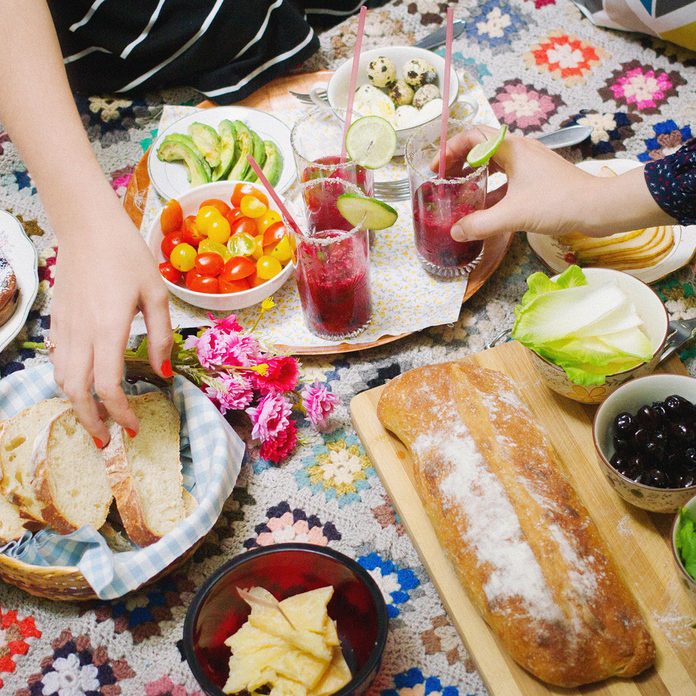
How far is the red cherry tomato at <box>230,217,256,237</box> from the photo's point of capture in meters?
1.62

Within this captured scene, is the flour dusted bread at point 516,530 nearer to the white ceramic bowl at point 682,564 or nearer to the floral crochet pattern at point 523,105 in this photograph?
the white ceramic bowl at point 682,564

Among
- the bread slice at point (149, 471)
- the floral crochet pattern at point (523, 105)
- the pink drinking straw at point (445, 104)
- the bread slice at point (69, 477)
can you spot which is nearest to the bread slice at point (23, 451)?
the bread slice at point (69, 477)

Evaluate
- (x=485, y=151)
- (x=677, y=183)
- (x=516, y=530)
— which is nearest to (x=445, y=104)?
(x=485, y=151)

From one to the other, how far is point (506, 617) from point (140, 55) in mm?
1514

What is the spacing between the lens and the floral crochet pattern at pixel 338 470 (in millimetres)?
1388

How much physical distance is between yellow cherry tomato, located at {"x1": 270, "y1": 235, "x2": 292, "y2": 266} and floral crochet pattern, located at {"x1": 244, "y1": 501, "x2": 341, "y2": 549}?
51 cm

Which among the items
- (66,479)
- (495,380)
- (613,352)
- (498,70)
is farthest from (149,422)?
(498,70)

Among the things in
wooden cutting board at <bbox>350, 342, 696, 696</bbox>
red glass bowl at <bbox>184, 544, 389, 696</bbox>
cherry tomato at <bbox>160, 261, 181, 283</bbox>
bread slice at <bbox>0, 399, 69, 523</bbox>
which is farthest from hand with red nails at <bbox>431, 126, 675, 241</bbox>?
bread slice at <bbox>0, 399, 69, 523</bbox>

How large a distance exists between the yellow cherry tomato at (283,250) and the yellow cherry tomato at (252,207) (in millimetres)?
87

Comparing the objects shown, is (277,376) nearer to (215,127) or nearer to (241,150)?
(241,150)

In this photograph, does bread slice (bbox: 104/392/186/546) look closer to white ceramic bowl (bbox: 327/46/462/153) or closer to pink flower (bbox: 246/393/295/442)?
pink flower (bbox: 246/393/295/442)

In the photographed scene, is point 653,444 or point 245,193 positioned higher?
point 245,193

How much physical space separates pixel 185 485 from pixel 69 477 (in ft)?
0.60

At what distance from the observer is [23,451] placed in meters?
1.29
